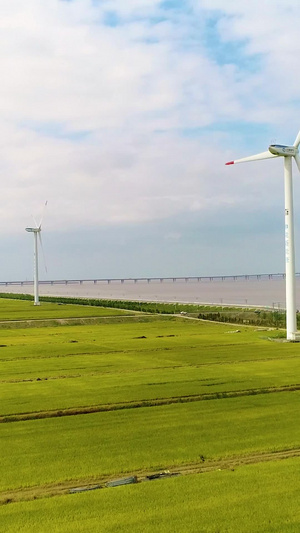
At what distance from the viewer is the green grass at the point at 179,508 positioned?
10.2 m

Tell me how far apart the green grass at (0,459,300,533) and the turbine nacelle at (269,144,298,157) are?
29187 millimetres

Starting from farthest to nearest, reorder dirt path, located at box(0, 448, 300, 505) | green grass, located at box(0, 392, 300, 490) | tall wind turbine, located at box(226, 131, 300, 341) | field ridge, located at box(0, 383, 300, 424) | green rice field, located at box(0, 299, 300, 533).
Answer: tall wind turbine, located at box(226, 131, 300, 341), field ridge, located at box(0, 383, 300, 424), green grass, located at box(0, 392, 300, 490), dirt path, located at box(0, 448, 300, 505), green rice field, located at box(0, 299, 300, 533)

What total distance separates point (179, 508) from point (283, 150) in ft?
104

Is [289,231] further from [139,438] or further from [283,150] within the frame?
[139,438]

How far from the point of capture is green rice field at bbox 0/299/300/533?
10695mm

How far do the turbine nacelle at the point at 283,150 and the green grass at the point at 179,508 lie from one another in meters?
29.2

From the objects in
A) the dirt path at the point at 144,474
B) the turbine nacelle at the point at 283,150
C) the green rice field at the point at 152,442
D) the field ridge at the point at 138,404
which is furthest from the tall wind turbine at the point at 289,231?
the dirt path at the point at 144,474

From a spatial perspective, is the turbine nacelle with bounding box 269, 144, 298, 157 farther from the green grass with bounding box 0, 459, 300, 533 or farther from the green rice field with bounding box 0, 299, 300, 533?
the green grass with bounding box 0, 459, 300, 533

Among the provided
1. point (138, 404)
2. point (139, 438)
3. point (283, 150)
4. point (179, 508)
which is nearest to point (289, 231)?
point (283, 150)

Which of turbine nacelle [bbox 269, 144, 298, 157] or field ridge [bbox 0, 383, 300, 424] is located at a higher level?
turbine nacelle [bbox 269, 144, 298, 157]

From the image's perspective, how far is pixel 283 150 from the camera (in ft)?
127

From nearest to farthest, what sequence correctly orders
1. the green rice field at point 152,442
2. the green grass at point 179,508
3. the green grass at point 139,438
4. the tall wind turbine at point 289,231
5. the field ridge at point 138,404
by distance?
→ the green grass at point 179,508 → the green rice field at point 152,442 → the green grass at point 139,438 → the field ridge at point 138,404 → the tall wind turbine at point 289,231

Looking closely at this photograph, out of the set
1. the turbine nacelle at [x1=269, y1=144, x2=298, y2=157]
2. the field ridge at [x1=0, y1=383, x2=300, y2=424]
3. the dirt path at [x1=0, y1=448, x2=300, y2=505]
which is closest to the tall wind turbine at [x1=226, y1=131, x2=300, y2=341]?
the turbine nacelle at [x1=269, y1=144, x2=298, y2=157]

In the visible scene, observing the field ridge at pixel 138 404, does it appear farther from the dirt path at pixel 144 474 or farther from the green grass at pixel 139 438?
the dirt path at pixel 144 474
